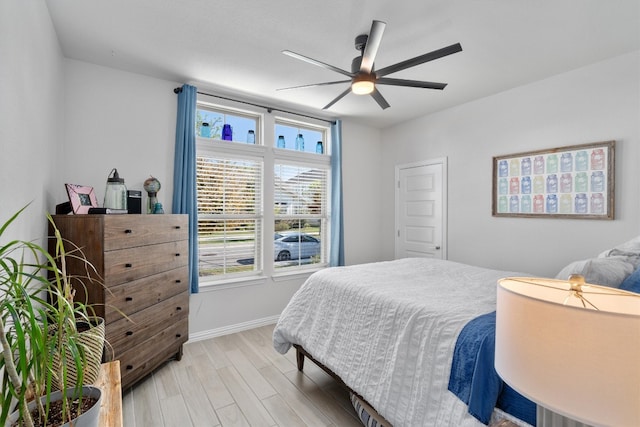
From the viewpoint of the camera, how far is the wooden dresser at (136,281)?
2.04 metres

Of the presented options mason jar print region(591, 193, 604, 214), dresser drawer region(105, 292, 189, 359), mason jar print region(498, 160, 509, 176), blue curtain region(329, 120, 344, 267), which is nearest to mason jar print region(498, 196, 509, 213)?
mason jar print region(498, 160, 509, 176)

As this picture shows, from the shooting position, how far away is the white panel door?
13.3 ft

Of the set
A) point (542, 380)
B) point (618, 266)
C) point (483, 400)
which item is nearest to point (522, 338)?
point (542, 380)

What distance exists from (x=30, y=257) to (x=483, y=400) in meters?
2.54

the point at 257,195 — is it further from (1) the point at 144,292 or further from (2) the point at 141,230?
(1) the point at 144,292

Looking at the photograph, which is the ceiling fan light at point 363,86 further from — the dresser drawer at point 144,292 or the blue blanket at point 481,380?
the dresser drawer at point 144,292

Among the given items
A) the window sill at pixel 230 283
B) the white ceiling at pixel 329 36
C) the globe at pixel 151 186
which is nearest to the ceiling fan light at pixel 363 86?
the white ceiling at pixel 329 36

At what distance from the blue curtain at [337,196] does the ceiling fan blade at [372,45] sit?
205 centimetres

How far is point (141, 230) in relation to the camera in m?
2.32

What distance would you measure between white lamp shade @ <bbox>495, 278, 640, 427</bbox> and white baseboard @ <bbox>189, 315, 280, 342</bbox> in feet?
10.5

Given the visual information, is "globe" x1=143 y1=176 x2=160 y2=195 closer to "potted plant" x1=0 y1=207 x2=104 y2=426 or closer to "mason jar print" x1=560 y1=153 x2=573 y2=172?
"potted plant" x1=0 y1=207 x2=104 y2=426

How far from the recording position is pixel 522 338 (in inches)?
28.8

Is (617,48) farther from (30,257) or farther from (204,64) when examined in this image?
(30,257)

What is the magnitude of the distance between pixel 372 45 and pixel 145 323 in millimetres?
2573
